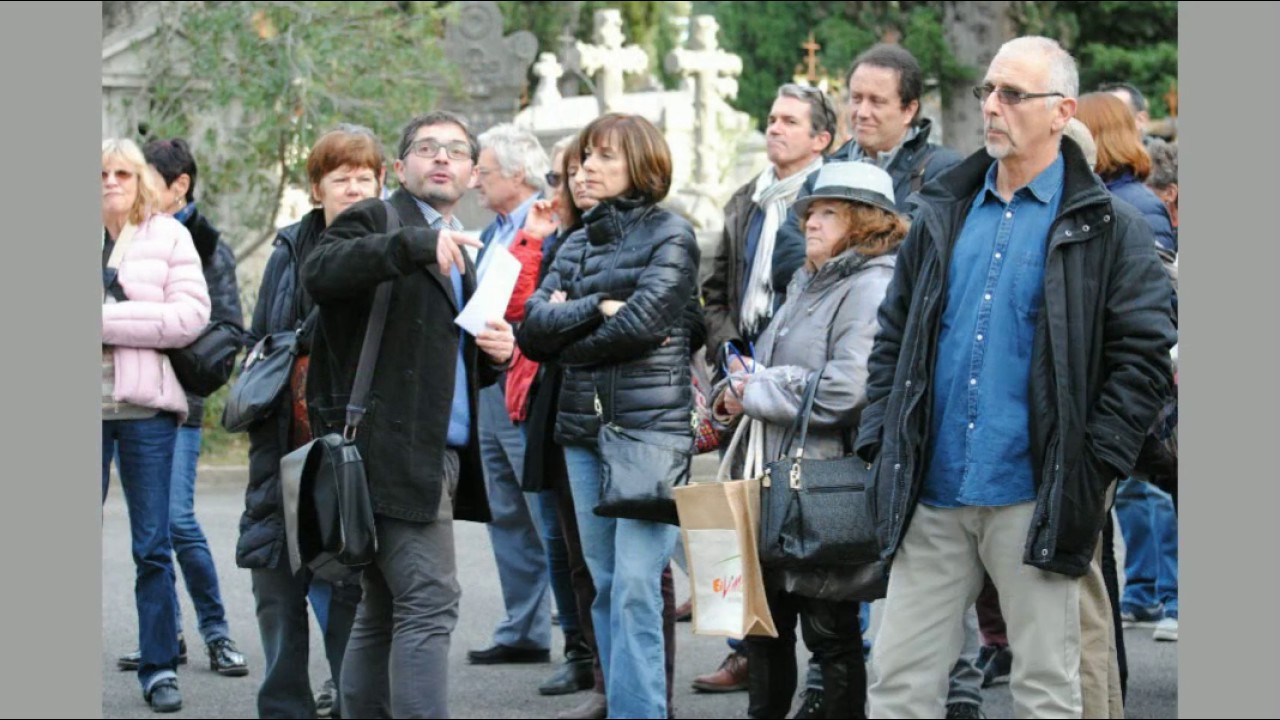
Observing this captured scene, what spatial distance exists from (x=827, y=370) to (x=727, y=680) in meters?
2.03

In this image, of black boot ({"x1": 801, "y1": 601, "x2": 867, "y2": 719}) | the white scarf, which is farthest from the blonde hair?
black boot ({"x1": 801, "y1": 601, "x2": 867, "y2": 719})

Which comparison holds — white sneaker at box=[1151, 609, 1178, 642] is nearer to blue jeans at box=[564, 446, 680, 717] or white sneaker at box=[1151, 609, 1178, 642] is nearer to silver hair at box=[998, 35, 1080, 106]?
blue jeans at box=[564, 446, 680, 717]

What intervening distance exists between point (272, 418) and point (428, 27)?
9852mm

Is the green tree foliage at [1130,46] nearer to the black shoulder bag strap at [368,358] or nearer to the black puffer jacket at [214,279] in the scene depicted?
the black puffer jacket at [214,279]

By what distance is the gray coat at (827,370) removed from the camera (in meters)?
5.57

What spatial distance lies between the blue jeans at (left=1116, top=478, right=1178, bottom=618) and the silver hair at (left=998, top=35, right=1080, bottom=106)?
13.6 ft

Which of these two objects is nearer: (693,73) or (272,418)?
(272,418)

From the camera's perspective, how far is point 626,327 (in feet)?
19.9

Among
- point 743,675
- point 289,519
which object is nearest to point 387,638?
point 289,519

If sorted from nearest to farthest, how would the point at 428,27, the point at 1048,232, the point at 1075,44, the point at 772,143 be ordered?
the point at 1048,232 < the point at 772,143 < the point at 428,27 < the point at 1075,44

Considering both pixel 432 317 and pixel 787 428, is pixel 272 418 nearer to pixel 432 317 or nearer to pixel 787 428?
pixel 432 317

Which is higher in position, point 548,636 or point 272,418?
point 272,418

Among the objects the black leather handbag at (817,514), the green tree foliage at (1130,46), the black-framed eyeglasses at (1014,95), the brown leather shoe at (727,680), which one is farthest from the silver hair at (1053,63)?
the green tree foliage at (1130,46)

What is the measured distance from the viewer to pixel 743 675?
7.26 m
